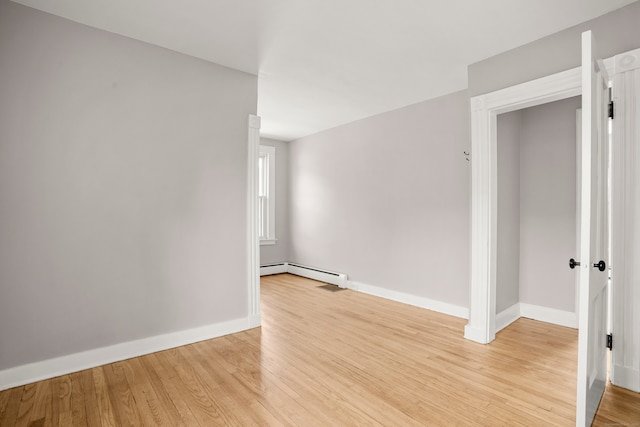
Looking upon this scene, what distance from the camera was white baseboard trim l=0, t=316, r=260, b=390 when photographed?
2287 millimetres

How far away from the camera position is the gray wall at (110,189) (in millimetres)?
2307

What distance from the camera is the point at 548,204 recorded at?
3.58m

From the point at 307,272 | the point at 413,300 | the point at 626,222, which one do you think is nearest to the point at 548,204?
the point at 626,222

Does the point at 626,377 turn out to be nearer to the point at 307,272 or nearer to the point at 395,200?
the point at 395,200

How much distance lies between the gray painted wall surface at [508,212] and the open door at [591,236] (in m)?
1.30

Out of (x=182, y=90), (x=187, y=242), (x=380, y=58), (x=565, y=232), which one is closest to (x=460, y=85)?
(x=380, y=58)

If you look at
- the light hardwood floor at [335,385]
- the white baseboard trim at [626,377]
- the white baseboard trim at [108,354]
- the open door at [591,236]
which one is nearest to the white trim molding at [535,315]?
the light hardwood floor at [335,385]

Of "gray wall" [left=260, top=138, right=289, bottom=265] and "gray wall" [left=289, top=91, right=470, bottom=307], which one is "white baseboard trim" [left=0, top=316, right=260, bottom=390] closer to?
"gray wall" [left=289, top=91, right=470, bottom=307]

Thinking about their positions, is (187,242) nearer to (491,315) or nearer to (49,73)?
(49,73)

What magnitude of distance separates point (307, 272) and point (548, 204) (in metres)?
3.93

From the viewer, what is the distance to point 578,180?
3.32 meters

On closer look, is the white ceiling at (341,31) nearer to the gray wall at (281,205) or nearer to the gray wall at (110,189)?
the gray wall at (110,189)

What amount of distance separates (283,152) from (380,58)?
12.5 feet

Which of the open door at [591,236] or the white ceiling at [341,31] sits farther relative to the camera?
the white ceiling at [341,31]
